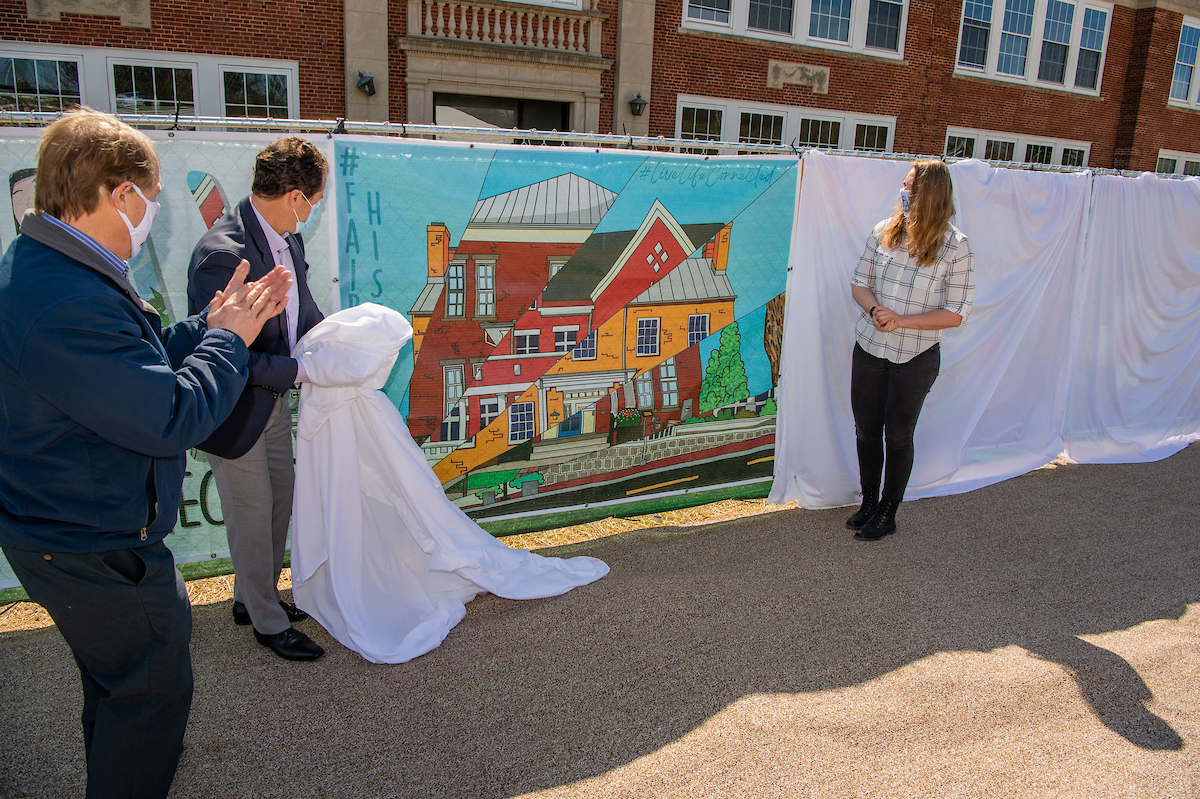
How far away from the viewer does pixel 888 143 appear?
57.0 ft

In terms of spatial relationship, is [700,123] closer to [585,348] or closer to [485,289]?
[585,348]

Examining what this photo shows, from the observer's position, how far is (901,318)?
13.6ft

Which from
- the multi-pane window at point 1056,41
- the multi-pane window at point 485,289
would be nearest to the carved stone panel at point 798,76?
the multi-pane window at point 1056,41

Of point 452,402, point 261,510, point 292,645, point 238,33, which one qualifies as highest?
point 238,33

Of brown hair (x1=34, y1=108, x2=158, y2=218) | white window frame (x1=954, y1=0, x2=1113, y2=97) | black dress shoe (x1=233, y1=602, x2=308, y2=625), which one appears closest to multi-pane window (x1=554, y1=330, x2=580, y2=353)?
black dress shoe (x1=233, y1=602, x2=308, y2=625)

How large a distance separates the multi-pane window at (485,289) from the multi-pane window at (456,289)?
0.07 m

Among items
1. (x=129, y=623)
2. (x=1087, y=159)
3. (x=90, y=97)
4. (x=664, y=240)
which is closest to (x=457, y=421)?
(x=664, y=240)

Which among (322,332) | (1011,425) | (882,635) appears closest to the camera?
(322,332)

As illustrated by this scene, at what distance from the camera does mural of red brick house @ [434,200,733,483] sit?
4023mm

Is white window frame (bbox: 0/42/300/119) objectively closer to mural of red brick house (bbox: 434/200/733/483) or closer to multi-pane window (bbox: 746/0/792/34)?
multi-pane window (bbox: 746/0/792/34)

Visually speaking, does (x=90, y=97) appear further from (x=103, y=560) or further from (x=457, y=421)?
(x=103, y=560)

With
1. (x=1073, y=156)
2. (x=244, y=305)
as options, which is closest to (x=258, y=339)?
(x=244, y=305)

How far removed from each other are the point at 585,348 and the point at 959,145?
18.0m

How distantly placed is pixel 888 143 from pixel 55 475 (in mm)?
18768
